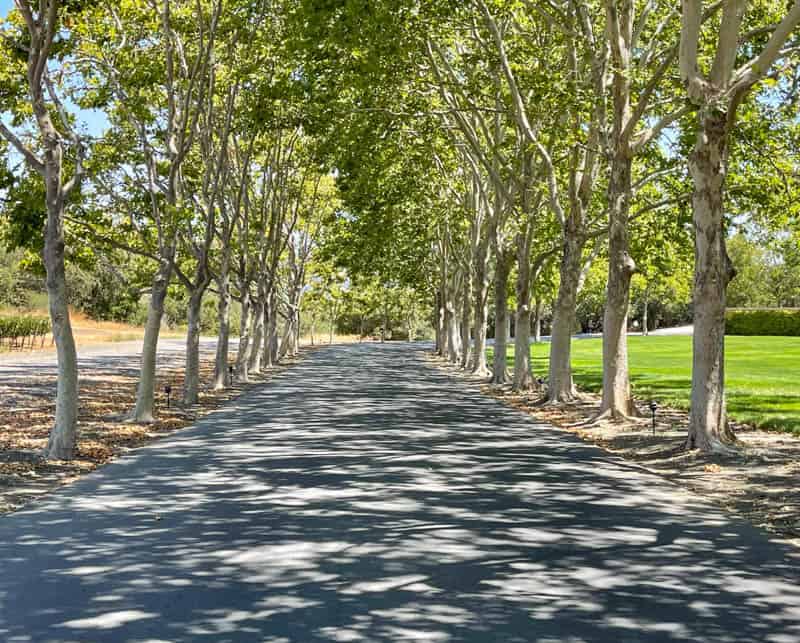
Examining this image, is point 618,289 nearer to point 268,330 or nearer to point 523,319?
point 523,319

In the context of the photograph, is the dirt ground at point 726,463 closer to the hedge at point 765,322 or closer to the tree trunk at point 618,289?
the tree trunk at point 618,289

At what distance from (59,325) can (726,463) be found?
887cm

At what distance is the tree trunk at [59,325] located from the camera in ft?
39.9

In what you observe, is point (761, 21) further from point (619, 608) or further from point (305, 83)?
point (619, 608)

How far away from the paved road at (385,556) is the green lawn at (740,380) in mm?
7464

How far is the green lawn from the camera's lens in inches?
730

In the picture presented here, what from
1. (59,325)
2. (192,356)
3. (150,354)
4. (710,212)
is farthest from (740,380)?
(59,325)

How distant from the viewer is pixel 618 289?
17.2m

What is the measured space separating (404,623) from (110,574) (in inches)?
89.4

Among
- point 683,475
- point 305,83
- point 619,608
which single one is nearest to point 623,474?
point 683,475

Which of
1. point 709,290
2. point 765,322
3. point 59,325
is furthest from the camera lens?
point 765,322

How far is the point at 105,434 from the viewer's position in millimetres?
15227

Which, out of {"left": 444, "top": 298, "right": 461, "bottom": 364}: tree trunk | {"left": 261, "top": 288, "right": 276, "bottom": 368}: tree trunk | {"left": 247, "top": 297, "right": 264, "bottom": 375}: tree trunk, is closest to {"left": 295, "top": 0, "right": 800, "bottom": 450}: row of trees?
{"left": 247, "top": 297, "right": 264, "bottom": 375}: tree trunk

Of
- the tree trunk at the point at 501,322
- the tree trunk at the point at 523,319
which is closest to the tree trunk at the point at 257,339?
the tree trunk at the point at 501,322
